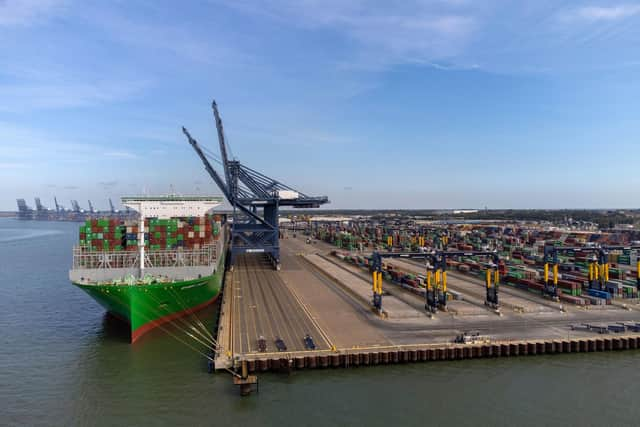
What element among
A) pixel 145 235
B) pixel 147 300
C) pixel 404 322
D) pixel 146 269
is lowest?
pixel 404 322

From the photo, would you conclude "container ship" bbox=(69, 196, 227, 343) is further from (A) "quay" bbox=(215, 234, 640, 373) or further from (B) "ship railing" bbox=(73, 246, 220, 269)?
(A) "quay" bbox=(215, 234, 640, 373)

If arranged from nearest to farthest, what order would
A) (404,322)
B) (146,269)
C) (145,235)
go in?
(404,322) < (146,269) < (145,235)

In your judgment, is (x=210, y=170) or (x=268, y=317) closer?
(x=268, y=317)

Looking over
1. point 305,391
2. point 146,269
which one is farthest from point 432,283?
point 146,269

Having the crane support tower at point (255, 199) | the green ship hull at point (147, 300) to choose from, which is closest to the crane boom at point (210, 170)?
the crane support tower at point (255, 199)

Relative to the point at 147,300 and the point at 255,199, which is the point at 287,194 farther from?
the point at 147,300

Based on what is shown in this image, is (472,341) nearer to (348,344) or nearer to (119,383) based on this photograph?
(348,344)

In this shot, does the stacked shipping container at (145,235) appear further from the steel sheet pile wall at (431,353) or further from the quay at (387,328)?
the steel sheet pile wall at (431,353)
